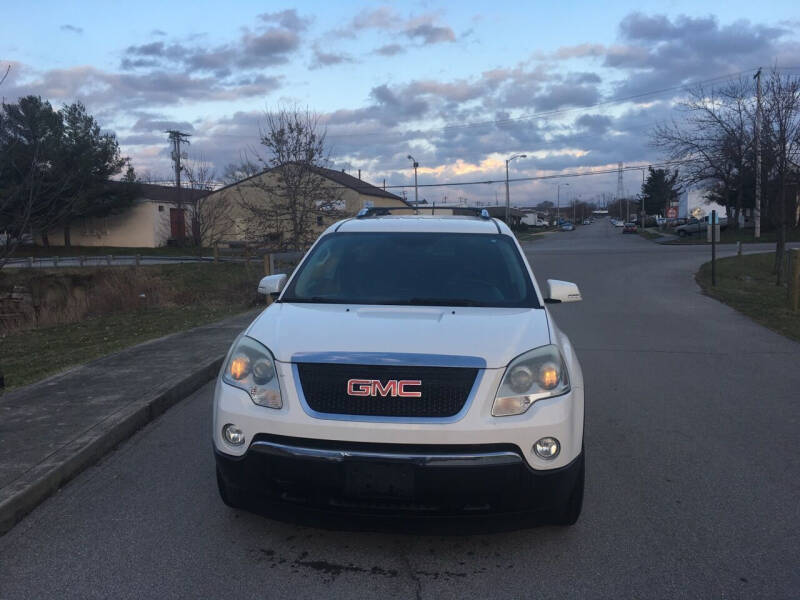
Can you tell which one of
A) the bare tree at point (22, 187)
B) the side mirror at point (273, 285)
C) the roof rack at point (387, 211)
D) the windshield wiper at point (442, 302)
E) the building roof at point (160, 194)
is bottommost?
the windshield wiper at point (442, 302)

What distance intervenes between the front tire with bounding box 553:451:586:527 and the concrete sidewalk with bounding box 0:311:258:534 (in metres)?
3.13

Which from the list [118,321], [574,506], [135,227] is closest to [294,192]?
[118,321]

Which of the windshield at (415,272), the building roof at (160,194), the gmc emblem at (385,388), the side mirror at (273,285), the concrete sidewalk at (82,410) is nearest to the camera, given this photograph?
the gmc emblem at (385,388)

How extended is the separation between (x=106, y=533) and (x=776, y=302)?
15915 millimetres

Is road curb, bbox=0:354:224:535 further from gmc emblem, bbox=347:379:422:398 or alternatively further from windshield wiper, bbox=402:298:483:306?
windshield wiper, bbox=402:298:483:306

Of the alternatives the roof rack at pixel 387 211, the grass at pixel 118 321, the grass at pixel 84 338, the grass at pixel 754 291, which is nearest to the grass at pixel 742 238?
the grass at pixel 754 291

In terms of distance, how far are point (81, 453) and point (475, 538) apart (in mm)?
2871

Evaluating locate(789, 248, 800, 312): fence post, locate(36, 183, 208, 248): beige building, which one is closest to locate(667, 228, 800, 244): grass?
locate(789, 248, 800, 312): fence post

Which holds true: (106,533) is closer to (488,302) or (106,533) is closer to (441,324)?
(441,324)

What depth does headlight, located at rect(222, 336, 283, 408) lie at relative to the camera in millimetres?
3541

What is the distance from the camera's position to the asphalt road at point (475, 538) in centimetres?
332

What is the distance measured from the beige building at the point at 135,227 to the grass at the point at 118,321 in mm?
28526

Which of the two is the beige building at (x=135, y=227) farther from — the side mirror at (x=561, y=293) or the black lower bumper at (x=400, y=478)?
the black lower bumper at (x=400, y=478)

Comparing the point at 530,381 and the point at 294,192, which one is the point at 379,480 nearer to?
the point at 530,381
